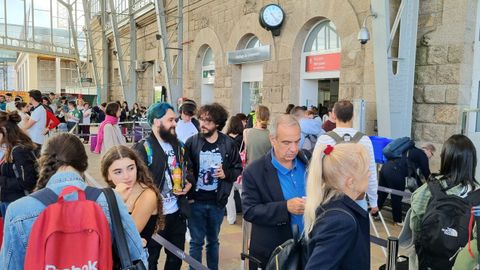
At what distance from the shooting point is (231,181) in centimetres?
366

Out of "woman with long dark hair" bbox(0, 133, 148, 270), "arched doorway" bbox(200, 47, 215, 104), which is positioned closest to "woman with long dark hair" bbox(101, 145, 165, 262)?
"woman with long dark hair" bbox(0, 133, 148, 270)

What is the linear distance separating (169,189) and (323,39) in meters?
7.13

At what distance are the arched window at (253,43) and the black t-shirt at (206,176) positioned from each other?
8.18 meters

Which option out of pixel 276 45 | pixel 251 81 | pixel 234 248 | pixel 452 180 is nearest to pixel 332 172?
pixel 452 180

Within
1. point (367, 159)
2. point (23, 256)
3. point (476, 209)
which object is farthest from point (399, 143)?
point (23, 256)

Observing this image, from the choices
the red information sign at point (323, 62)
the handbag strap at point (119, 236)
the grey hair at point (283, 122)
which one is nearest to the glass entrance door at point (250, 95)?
the red information sign at point (323, 62)

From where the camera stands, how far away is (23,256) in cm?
158

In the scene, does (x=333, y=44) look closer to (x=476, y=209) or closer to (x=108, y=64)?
(x=476, y=209)

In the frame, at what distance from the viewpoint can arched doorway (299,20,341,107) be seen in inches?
350

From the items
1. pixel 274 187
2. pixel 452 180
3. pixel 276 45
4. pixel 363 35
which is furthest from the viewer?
pixel 276 45

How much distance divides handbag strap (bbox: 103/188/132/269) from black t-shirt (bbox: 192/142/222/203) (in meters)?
1.89

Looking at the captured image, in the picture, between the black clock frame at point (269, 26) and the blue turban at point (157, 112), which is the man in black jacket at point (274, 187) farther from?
the black clock frame at point (269, 26)

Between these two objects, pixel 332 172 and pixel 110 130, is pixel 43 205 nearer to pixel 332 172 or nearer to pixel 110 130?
pixel 332 172

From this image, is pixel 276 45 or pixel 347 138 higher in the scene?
pixel 276 45
